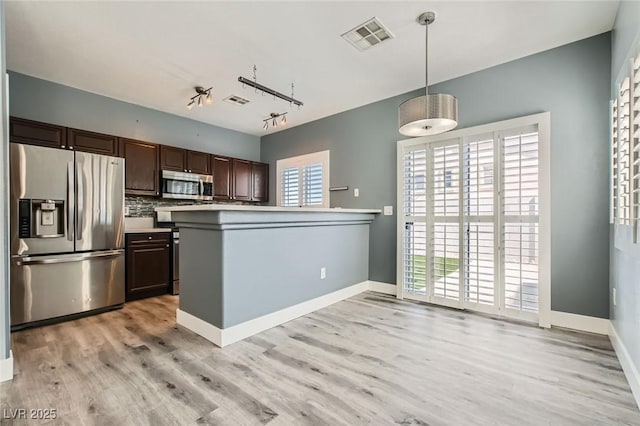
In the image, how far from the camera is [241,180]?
5.51 metres

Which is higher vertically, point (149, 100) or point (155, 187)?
point (149, 100)

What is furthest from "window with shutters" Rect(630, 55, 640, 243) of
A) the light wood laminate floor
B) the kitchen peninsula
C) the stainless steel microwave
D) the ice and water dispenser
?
the stainless steel microwave

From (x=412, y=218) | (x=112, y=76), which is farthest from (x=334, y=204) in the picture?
(x=112, y=76)

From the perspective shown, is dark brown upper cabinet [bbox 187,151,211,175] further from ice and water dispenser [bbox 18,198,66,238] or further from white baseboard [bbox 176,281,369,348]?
white baseboard [bbox 176,281,369,348]

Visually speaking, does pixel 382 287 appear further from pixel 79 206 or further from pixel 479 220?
pixel 79 206

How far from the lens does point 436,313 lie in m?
3.32

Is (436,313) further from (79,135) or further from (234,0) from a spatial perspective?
(79,135)

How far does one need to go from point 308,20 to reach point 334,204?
2.76m

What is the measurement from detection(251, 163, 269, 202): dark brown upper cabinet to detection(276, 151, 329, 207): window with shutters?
0.28 metres

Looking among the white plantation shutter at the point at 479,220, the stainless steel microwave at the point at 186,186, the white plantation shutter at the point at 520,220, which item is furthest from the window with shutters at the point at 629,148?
the stainless steel microwave at the point at 186,186

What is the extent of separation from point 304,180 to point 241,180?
45.8 inches

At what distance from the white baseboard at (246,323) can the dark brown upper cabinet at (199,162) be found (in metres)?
2.54

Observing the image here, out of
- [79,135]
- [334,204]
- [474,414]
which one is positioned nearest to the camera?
[474,414]

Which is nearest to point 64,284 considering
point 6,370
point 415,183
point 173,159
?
point 6,370
